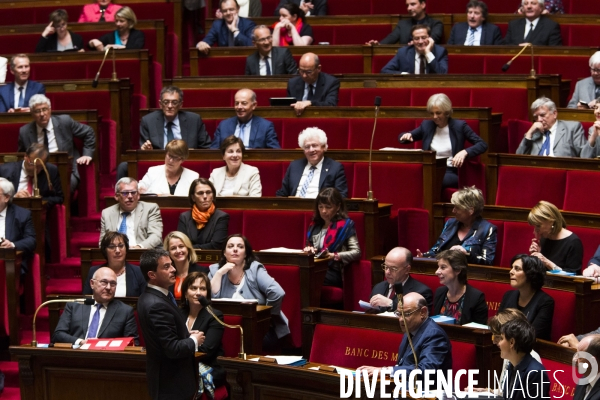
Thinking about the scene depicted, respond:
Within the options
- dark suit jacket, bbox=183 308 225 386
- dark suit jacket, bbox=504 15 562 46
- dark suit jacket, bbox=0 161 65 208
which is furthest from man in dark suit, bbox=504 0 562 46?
dark suit jacket, bbox=183 308 225 386

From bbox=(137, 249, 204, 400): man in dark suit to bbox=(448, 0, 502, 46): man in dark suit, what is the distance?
6.12 ft

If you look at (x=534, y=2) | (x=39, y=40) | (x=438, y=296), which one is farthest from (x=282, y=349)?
(x=39, y=40)

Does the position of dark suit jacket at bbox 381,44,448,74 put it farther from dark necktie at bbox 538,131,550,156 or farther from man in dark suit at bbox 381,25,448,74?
dark necktie at bbox 538,131,550,156

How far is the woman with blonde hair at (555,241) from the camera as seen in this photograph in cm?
240

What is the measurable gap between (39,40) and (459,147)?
173 cm

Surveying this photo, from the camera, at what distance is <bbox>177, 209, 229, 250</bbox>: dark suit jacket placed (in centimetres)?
273

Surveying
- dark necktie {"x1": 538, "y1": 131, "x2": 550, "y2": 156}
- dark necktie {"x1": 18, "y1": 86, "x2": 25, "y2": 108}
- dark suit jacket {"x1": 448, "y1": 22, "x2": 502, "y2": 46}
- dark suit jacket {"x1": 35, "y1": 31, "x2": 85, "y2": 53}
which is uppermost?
dark suit jacket {"x1": 448, "y1": 22, "x2": 502, "y2": 46}

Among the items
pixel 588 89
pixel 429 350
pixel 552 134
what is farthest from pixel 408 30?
pixel 429 350

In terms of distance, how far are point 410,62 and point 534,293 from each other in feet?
4.95

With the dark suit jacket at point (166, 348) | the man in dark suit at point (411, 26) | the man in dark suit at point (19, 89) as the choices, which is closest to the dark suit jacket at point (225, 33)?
the man in dark suit at point (411, 26)

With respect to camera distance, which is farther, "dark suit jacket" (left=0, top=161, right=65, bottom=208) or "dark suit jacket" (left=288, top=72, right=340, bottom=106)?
"dark suit jacket" (left=288, top=72, right=340, bottom=106)

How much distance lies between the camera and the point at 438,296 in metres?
2.33

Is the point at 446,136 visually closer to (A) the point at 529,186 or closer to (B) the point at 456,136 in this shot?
(B) the point at 456,136

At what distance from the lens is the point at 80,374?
2.30 metres
